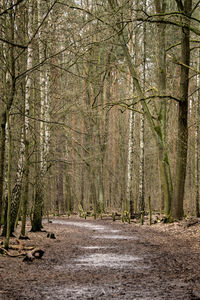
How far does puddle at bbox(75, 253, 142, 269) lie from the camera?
808cm

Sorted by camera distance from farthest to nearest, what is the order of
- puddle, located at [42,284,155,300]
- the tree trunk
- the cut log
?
the tree trunk < the cut log < puddle, located at [42,284,155,300]

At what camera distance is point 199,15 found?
2584 centimetres

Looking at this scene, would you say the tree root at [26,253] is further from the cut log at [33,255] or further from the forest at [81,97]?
the forest at [81,97]

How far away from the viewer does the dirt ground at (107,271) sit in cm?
542

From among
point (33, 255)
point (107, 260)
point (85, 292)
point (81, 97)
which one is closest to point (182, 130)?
point (81, 97)

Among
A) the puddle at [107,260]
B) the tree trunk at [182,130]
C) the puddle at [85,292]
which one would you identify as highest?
the tree trunk at [182,130]

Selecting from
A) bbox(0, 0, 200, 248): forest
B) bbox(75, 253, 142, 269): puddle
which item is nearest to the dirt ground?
bbox(75, 253, 142, 269): puddle

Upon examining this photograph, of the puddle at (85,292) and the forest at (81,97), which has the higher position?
the forest at (81,97)

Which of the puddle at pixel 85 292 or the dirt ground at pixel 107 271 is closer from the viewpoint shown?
the puddle at pixel 85 292

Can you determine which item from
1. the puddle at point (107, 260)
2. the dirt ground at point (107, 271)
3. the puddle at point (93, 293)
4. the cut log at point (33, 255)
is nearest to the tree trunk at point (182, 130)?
the dirt ground at point (107, 271)

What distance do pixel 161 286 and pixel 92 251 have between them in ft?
15.6

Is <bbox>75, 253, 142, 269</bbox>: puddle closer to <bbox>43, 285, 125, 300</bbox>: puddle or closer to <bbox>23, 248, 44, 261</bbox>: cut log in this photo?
<bbox>23, 248, 44, 261</bbox>: cut log

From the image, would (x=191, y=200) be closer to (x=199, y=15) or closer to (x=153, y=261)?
(x=199, y=15)

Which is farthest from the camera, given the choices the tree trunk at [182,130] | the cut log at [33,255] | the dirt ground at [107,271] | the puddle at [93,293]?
the tree trunk at [182,130]
